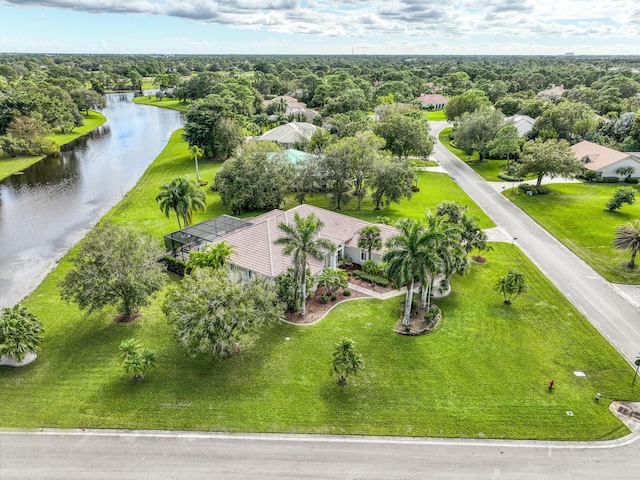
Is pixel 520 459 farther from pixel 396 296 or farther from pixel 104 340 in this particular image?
pixel 104 340

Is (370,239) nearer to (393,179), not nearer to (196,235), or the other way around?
(393,179)

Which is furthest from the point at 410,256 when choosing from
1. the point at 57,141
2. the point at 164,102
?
the point at 164,102

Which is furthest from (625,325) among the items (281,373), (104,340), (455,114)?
(455,114)

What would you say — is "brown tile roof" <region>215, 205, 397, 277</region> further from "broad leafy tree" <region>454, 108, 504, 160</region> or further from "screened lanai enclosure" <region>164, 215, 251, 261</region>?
"broad leafy tree" <region>454, 108, 504, 160</region>

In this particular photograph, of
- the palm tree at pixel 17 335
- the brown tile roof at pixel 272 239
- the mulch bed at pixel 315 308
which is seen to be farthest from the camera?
the brown tile roof at pixel 272 239

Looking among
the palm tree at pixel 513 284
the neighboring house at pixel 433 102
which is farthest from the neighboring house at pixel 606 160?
the neighboring house at pixel 433 102

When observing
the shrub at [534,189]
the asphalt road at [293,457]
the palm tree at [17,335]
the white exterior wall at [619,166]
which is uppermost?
the white exterior wall at [619,166]

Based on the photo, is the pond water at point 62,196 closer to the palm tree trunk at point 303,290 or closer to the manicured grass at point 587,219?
the palm tree trunk at point 303,290
